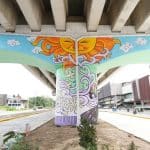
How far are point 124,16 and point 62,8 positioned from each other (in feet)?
8.79

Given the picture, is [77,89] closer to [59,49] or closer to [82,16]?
[59,49]

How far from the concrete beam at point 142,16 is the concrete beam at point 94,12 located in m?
1.94

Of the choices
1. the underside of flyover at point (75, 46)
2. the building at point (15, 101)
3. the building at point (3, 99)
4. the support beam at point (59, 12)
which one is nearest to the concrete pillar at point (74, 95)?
the underside of flyover at point (75, 46)

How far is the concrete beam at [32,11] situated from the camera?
11289mm

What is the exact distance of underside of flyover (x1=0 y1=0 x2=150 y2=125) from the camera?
585 inches

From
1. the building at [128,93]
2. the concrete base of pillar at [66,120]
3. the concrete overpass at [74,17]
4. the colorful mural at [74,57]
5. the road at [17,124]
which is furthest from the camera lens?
the building at [128,93]

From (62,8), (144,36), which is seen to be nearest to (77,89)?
(144,36)

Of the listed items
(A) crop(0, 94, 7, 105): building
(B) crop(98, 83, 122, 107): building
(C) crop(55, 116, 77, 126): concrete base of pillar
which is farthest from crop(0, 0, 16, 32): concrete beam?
(A) crop(0, 94, 7, 105): building

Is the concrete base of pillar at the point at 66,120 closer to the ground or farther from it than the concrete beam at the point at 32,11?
closer to the ground

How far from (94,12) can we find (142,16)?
2530 mm

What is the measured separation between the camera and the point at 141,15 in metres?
13.5

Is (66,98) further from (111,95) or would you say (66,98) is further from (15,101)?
(15,101)

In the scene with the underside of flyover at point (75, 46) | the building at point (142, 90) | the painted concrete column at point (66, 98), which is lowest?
the painted concrete column at point (66, 98)

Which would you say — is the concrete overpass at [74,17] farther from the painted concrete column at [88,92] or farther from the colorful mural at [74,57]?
the painted concrete column at [88,92]
